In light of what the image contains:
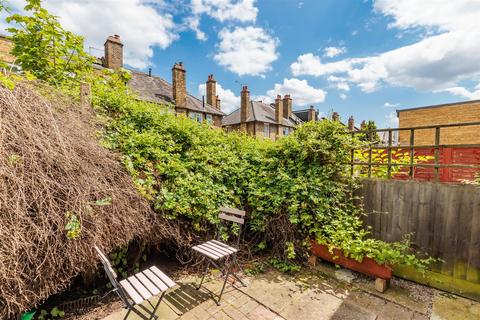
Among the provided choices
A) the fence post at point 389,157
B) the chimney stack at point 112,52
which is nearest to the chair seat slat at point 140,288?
the fence post at point 389,157

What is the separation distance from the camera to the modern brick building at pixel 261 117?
24656 mm

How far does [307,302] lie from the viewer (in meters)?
2.95

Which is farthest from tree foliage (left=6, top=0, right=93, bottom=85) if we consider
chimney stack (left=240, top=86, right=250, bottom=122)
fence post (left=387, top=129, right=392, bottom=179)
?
chimney stack (left=240, top=86, right=250, bottom=122)

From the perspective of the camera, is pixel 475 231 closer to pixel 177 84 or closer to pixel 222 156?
pixel 222 156

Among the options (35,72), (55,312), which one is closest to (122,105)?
(35,72)

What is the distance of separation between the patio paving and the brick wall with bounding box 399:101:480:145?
40.4ft

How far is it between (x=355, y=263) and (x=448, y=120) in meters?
16.4

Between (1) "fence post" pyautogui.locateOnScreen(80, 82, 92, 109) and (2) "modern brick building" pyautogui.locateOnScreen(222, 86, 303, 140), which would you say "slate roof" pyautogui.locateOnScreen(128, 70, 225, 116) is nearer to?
(2) "modern brick building" pyautogui.locateOnScreen(222, 86, 303, 140)

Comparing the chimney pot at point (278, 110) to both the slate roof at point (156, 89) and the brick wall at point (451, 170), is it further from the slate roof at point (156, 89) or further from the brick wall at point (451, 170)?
the brick wall at point (451, 170)

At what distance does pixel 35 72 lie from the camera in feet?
14.0

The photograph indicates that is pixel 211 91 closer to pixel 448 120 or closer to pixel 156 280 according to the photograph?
pixel 448 120

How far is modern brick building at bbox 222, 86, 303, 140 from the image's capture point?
80.9 feet

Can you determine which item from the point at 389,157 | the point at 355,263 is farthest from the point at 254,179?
the point at 389,157

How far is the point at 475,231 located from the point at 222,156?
3.88 metres
